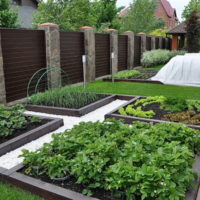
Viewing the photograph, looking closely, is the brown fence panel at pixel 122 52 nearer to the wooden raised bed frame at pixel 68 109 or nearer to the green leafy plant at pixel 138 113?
the wooden raised bed frame at pixel 68 109

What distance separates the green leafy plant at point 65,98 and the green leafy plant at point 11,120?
142cm

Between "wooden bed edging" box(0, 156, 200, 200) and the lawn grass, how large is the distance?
5016 mm

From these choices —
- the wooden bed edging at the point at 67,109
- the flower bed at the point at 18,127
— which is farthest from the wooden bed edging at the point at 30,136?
the wooden bed edging at the point at 67,109

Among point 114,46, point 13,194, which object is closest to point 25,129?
point 13,194

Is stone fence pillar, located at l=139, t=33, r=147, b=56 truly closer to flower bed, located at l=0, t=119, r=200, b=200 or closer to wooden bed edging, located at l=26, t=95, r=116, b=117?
wooden bed edging, located at l=26, t=95, r=116, b=117

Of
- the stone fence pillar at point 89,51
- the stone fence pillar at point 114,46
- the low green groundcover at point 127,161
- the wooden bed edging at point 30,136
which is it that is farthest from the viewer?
the stone fence pillar at point 114,46

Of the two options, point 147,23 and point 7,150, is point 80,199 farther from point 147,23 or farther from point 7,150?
point 147,23

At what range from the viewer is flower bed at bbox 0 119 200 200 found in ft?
8.37

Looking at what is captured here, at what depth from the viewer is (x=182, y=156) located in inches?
115

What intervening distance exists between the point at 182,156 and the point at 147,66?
14.0 metres

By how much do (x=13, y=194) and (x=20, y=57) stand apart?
5130mm

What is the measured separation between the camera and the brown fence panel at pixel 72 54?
9.29 metres

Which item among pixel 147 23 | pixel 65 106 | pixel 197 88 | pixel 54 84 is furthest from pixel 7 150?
pixel 147 23

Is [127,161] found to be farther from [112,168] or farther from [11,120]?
[11,120]
